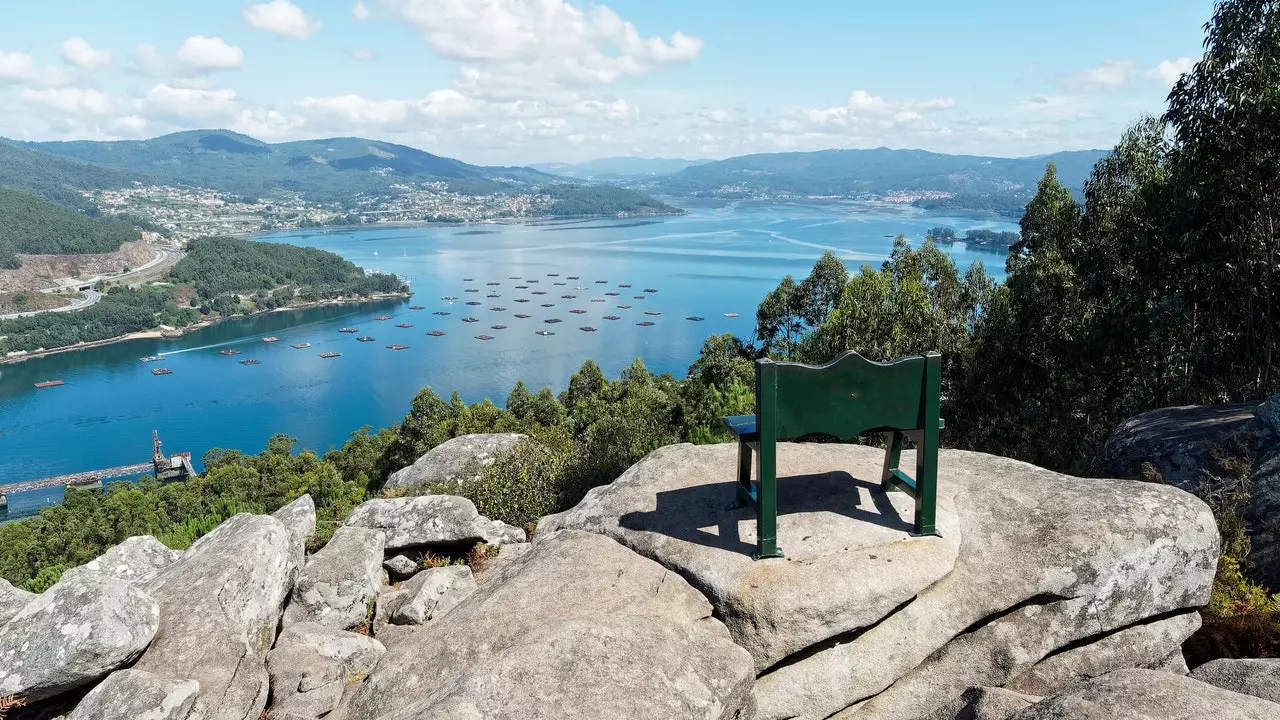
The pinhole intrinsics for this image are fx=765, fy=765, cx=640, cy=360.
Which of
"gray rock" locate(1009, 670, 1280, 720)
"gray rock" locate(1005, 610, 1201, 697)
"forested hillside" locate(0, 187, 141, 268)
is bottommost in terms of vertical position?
"forested hillside" locate(0, 187, 141, 268)

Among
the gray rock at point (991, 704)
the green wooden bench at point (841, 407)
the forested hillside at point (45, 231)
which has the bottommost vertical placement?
the forested hillside at point (45, 231)

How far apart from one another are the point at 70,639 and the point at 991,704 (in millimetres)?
4933

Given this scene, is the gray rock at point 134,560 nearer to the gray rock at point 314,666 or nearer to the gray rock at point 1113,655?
the gray rock at point 314,666

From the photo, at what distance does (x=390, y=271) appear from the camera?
121375 millimetres

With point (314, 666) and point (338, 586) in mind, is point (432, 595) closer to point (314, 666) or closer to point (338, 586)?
point (338, 586)

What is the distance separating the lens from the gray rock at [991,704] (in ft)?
11.8

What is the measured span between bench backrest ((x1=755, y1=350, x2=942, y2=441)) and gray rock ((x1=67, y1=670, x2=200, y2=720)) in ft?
11.6

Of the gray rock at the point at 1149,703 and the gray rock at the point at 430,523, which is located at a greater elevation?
the gray rock at the point at 1149,703

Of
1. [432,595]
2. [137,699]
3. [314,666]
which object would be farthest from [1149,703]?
[137,699]

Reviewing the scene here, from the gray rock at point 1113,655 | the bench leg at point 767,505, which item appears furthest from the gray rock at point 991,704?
the bench leg at point 767,505

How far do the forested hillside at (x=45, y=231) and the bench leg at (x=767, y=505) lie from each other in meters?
140

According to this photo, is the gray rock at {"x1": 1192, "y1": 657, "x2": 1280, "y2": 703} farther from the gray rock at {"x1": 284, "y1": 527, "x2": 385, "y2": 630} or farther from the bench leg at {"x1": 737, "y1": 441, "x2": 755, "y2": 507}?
Answer: the gray rock at {"x1": 284, "y1": 527, "x2": 385, "y2": 630}

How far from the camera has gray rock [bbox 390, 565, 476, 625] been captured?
5.73 m

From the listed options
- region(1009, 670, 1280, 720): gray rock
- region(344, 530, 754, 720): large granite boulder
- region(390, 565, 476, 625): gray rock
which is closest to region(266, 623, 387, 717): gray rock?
region(390, 565, 476, 625): gray rock
